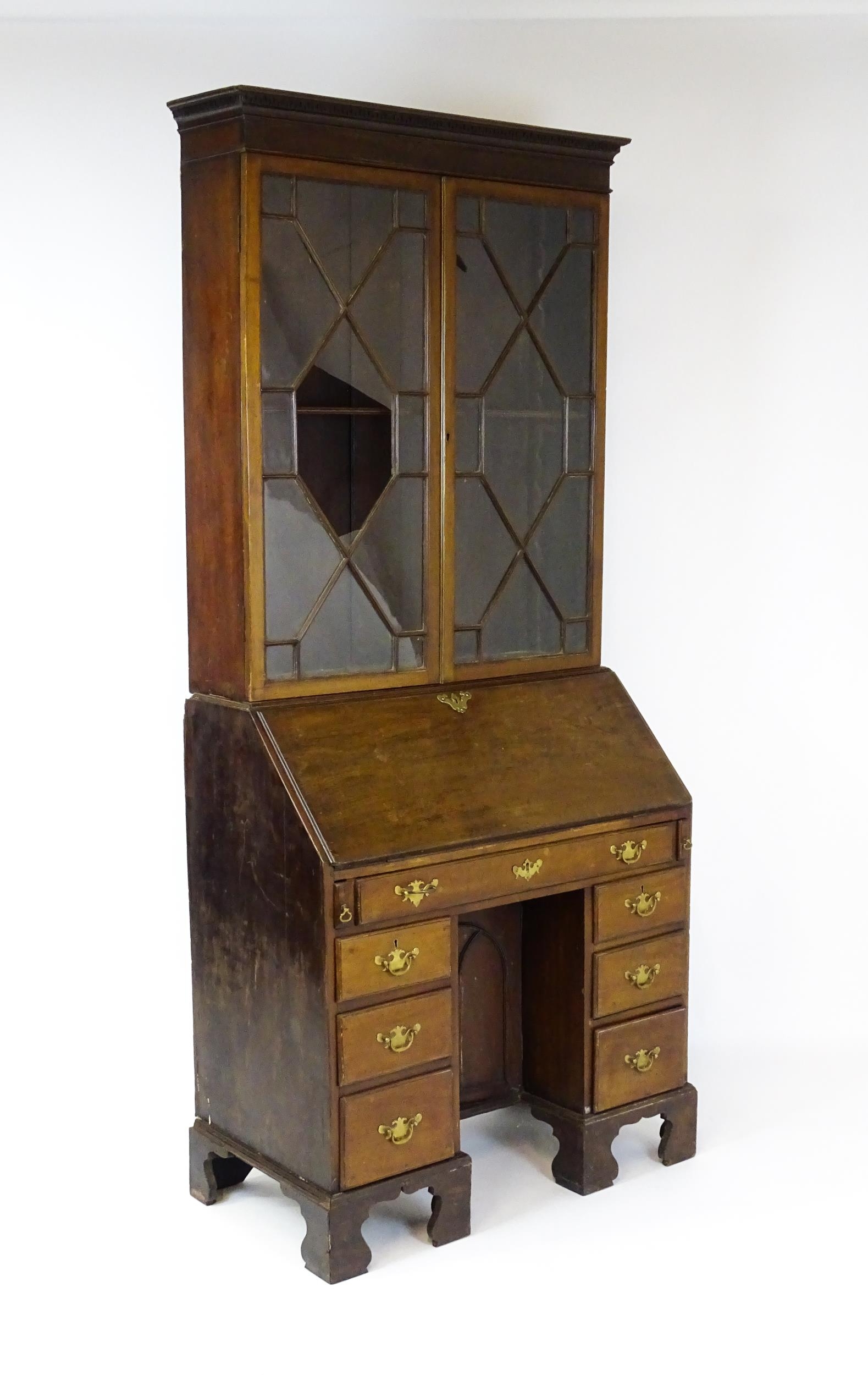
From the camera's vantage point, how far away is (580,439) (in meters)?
3.45

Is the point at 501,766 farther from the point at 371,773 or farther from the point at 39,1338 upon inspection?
the point at 39,1338

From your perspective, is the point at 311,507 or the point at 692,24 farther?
the point at 692,24

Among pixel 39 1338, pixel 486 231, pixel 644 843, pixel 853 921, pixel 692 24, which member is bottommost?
pixel 39 1338

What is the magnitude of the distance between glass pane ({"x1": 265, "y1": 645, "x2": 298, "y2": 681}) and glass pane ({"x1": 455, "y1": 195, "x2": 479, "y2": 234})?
2.86ft

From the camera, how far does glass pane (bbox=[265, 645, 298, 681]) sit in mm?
3008

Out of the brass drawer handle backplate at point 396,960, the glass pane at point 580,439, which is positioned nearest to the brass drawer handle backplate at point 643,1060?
the brass drawer handle backplate at point 396,960

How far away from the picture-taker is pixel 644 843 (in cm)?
333

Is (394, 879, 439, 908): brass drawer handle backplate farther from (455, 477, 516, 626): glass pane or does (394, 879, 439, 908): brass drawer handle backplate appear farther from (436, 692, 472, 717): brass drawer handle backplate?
(455, 477, 516, 626): glass pane

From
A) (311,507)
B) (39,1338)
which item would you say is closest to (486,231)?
(311,507)

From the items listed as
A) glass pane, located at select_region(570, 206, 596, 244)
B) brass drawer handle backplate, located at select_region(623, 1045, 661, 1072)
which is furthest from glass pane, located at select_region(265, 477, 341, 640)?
brass drawer handle backplate, located at select_region(623, 1045, 661, 1072)

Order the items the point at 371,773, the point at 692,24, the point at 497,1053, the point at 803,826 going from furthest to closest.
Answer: the point at 803,826, the point at 692,24, the point at 497,1053, the point at 371,773

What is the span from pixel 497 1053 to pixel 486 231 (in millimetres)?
1700

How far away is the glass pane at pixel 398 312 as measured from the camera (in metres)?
3.05

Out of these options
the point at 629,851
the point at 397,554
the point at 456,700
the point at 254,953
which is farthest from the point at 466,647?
the point at 254,953
